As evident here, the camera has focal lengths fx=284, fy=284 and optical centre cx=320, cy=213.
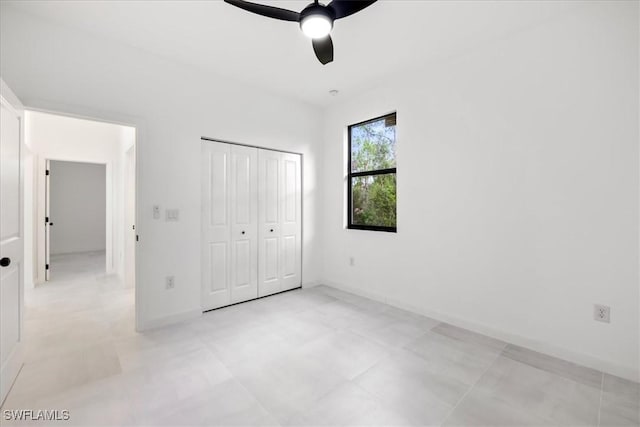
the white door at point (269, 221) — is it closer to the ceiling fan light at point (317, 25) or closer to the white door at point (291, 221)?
the white door at point (291, 221)

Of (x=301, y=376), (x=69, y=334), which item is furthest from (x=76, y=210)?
(x=301, y=376)

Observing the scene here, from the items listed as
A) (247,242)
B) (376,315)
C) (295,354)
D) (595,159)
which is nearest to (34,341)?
(247,242)

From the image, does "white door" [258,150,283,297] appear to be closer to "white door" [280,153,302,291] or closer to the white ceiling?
"white door" [280,153,302,291]

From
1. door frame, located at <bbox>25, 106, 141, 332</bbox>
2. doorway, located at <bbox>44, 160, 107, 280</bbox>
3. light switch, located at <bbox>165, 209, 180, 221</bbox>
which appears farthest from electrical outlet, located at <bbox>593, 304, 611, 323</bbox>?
doorway, located at <bbox>44, 160, 107, 280</bbox>

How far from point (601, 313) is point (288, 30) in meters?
3.33

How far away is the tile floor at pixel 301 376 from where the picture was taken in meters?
1.63

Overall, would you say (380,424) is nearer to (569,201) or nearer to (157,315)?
(569,201)

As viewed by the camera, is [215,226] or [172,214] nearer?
[172,214]

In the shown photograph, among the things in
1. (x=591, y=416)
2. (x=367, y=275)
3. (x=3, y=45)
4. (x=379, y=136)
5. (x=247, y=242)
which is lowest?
(x=591, y=416)

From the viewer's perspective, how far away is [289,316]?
3096 mm

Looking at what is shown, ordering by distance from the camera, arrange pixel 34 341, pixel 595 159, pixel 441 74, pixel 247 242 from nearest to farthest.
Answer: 1. pixel 595 159
2. pixel 34 341
3. pixel 441 74
4. pixel 247 242

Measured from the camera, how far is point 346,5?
1735 mm

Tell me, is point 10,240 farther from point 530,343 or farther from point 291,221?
point 530,343

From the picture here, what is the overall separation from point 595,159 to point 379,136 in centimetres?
Result: 215
